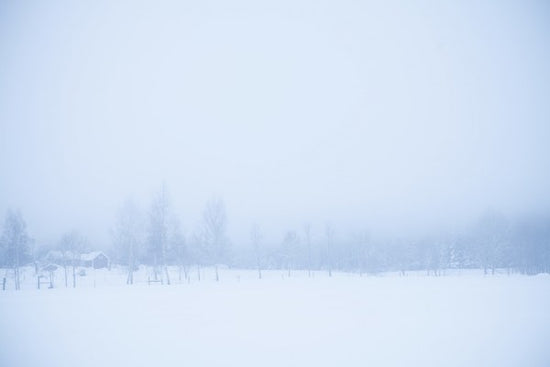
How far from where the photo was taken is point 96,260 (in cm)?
8069

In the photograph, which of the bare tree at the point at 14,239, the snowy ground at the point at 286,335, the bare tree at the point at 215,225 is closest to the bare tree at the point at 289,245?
the bare tree at the point at 215,225

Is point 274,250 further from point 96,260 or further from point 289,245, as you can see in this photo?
point 96,260

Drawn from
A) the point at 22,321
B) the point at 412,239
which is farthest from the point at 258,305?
the point at 412,239

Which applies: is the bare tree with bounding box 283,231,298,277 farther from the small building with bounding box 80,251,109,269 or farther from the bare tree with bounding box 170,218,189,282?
the small building with bounding box 80,251,109,269

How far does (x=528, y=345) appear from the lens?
977 centimetres

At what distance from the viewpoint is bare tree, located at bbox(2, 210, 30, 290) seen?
138 ft

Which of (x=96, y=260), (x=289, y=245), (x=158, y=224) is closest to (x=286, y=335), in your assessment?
(x=158, y=224)

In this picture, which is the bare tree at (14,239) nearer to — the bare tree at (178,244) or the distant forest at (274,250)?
the distant forest at (274,250)

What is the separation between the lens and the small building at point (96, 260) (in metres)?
79.1

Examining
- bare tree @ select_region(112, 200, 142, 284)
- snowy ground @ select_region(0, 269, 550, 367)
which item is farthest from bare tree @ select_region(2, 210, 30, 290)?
snowy ground @ select_region(0, 269, 550, 367)

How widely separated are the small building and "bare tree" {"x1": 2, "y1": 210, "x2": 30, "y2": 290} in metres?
37.3

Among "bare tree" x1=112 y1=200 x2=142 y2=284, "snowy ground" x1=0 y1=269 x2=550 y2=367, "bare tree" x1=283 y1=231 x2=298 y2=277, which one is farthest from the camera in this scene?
"bare tree" x1=283 y1=231 x2=298 y2=277

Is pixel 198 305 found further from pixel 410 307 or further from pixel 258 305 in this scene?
pixel 410 307

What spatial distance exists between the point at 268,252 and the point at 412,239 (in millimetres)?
43167
